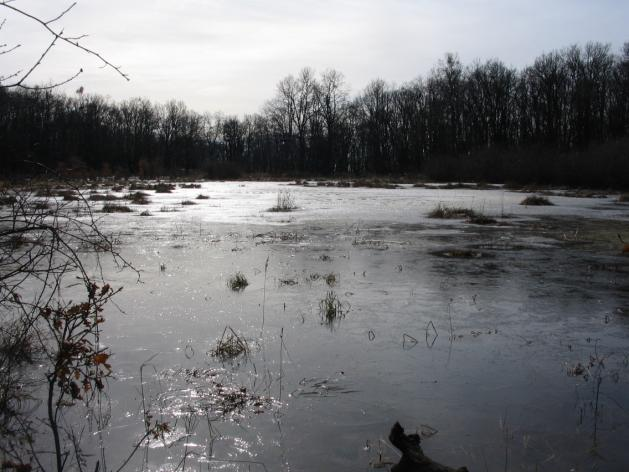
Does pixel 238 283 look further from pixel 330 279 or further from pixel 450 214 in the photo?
pixel 450 214

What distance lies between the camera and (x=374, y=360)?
4.11 meters

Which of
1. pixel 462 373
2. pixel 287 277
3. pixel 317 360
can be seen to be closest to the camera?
pixel 462 373

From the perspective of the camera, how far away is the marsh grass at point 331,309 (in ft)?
17.1

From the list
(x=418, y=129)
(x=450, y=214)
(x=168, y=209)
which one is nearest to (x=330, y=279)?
(x=450, y=214)

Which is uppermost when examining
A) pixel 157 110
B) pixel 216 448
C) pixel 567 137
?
pixel 157 110

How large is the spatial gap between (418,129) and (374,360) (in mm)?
62950

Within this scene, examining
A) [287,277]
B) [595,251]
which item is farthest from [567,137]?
[287,277]

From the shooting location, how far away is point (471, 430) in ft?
9.84

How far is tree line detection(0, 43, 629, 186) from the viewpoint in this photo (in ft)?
142

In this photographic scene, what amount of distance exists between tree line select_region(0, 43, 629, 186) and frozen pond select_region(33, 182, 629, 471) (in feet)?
98.7

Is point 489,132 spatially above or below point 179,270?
above

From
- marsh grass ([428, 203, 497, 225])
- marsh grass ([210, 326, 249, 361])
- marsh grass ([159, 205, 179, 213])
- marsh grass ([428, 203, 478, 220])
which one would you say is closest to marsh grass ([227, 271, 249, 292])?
marsh grass ([210, 326, 249, 361])

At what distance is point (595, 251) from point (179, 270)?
7595 millimetres

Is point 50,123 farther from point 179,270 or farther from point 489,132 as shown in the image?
point 179,270
